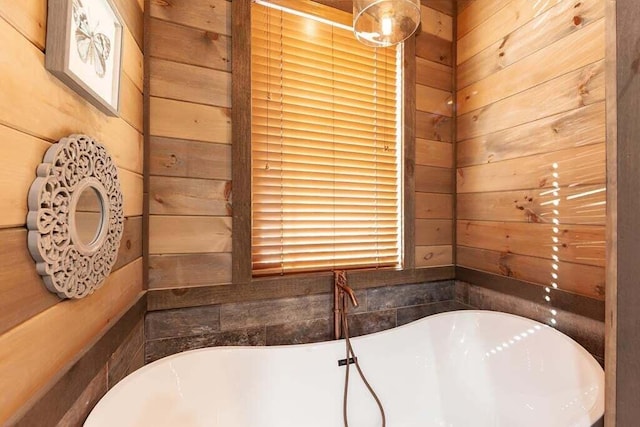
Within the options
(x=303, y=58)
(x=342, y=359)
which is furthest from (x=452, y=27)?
(x=342, y=359)

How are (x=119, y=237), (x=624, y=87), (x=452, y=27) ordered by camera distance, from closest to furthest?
(x=624, y=87)
(x=119, y=237)
(x=452, y=27)

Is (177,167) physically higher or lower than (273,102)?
lower

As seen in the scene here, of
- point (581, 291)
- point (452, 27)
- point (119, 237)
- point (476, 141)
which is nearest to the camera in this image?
point (119, 237)

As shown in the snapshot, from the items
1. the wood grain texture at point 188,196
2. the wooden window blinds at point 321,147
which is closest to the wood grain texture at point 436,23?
the wooden window blinds at point 321,147

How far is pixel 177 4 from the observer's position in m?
1.41

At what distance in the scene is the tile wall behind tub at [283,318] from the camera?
1.40m

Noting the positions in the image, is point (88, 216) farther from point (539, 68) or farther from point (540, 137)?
point (539, 68)

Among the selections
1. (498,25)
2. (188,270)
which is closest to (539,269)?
(498,25)

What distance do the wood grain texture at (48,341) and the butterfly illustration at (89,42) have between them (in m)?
0.68

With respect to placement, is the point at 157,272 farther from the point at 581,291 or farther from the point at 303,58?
the point at 581,291

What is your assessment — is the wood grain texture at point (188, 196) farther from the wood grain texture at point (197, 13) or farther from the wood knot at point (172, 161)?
the wood grain texture at point (197, 13)

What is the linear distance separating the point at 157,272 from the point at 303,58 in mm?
1375

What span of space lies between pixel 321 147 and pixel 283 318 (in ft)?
3.25

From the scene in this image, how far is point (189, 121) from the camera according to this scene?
1.42 m
